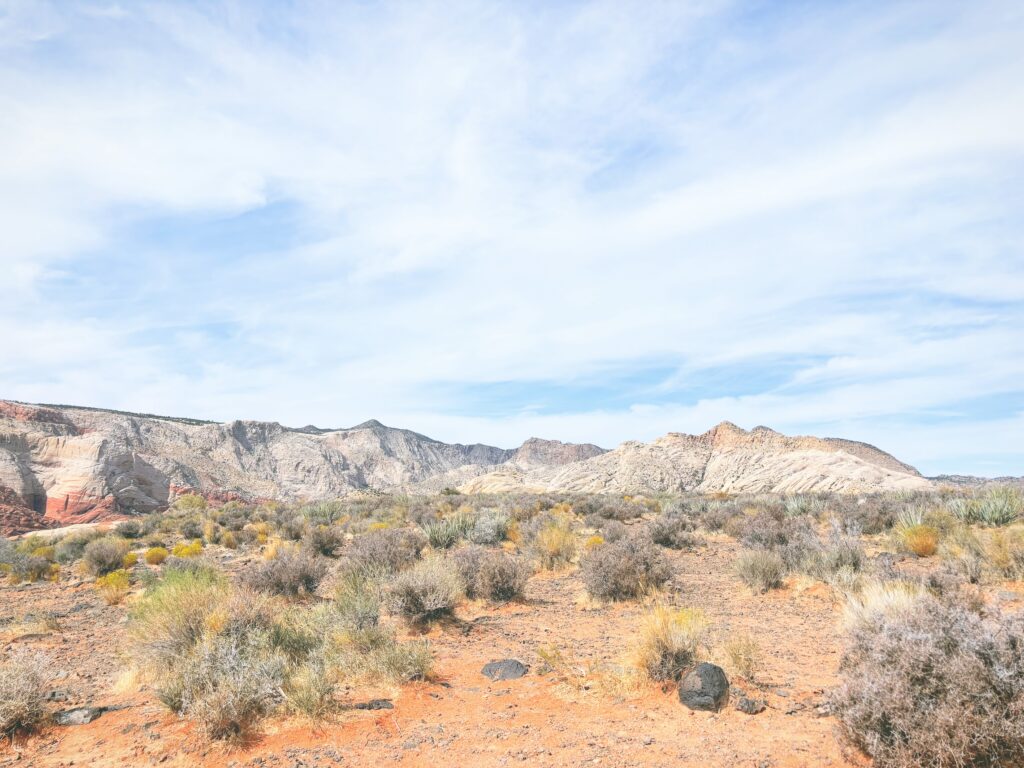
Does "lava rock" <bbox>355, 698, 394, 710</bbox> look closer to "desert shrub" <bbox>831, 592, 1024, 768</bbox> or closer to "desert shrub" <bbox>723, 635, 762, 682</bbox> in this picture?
"desert shrub" <bbox>723, 635, 762, 682</bbox>

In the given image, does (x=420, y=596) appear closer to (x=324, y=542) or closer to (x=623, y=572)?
(x=623, y=572)

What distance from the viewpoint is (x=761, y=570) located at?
38.1ft

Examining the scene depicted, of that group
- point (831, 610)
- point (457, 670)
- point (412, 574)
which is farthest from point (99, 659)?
point (831, 610)

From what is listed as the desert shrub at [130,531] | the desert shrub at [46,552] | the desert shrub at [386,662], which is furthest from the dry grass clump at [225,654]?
the desert shrub at [130,531]

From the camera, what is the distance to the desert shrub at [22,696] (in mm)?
5926

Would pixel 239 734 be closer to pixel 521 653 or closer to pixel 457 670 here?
pixel 457 670

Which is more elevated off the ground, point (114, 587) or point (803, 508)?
point (803, 508)

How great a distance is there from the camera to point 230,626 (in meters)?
A: 7.21

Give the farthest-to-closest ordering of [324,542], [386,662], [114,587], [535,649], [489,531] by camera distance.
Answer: [489,531], [324,542], [114,587], [535,649], [386,662]

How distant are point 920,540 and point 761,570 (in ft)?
15.2

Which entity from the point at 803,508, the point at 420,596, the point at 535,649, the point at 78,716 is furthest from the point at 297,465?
the point at 78,716

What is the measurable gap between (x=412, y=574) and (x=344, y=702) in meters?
3.39

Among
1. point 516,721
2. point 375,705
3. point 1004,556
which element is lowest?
point 375,705

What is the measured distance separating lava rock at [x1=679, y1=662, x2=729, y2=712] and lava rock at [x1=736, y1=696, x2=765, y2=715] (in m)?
0.17
